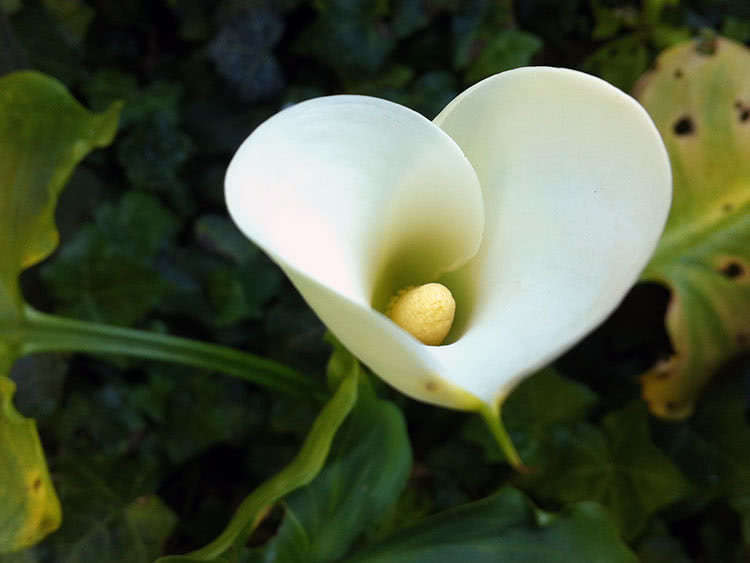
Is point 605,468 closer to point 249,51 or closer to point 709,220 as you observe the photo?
point 709,220

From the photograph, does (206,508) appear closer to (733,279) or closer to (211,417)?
(211,417)

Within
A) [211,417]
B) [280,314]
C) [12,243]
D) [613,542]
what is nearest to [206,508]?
[211,417]

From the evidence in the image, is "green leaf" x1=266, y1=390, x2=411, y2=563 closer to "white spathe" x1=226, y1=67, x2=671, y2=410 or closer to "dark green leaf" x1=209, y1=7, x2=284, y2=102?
"white spathe" x1=226, y1=67, x2=671, y2=410

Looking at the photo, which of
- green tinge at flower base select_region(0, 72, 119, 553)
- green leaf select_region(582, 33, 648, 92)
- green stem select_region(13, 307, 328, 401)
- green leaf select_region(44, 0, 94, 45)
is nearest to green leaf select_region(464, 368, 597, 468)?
green stem select_region(13, 307, 328, 401)

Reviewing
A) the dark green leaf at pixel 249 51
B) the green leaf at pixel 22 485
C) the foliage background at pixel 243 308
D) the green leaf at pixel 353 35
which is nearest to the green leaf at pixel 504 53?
the foliage background at pixel 243 308

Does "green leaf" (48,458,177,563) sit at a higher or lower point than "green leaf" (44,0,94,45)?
lower

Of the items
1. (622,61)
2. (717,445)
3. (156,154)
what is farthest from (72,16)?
(717,445)
